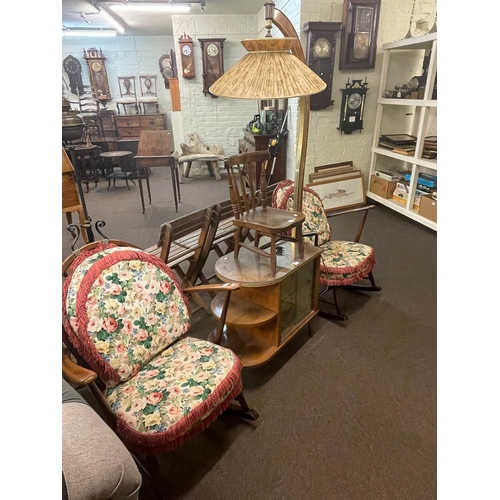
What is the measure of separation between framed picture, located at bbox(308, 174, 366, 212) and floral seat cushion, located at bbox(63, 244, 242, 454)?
2.91 m

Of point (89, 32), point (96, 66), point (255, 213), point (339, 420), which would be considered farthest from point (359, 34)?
point (96, 66)

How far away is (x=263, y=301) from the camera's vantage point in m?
1.82

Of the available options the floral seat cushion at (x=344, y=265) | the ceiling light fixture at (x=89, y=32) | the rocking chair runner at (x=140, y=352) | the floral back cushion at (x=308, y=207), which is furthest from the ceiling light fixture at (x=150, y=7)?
the rocking chair runner at (x=140, y=352)

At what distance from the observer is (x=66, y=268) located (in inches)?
50.4

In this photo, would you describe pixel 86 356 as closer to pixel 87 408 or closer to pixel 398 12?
pixel 87 408

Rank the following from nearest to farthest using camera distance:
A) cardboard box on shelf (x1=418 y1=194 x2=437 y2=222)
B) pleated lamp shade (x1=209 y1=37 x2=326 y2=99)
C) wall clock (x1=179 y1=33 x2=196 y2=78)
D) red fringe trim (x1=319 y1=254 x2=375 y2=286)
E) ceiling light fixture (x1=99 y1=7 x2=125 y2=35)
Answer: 1. pleated lamp shade (x1=209 y1=37 x2=326 y2=99)
2. red fringe trim (x1=319 y1=254 x2=375 y2=286)
3. cardboard box on shelf (x1=418 y1=194 x2=437 y2=222)
4. ceiling light fixture (x1=99 y1=7 x2=125 y2=35)
5. wall clock (x1=179 y1=33 x2=196 y2=78)

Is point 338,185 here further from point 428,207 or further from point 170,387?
point 170,387

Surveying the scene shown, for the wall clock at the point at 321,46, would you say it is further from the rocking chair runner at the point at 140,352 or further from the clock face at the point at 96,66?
the clock face at the point at 96,66

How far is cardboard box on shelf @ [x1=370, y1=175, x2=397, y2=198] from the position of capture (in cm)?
401

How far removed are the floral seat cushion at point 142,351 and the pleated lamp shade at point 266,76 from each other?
2.57 feet

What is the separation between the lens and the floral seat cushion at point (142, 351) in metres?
1.16

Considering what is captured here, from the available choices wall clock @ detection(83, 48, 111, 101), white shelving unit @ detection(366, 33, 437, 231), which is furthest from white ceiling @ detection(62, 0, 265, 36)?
white shelving unit @ detection(366, 33, 437, 231)

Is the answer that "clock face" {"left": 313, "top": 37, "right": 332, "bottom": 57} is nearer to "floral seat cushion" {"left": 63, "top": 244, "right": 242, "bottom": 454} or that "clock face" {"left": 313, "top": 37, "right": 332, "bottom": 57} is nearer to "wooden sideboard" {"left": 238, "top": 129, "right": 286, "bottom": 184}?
"wooden sideboard" {"left": 238, "top": 129, "right": 286, "bottom": 184}

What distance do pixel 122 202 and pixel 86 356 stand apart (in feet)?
12.9
